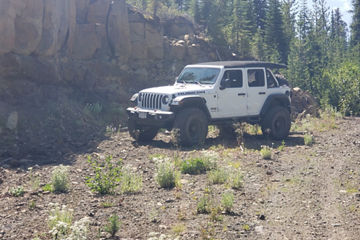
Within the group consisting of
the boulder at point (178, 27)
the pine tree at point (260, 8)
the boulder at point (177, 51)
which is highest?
the pine tree at point (260, 8)

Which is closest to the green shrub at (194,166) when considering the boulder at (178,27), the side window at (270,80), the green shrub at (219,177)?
the green shrub at (219,177)

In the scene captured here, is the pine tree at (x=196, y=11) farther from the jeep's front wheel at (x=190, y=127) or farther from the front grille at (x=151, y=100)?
the jeep's front wheel at (x=190, y=127)

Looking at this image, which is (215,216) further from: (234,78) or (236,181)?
(234,78)

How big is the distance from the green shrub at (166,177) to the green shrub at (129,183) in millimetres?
332

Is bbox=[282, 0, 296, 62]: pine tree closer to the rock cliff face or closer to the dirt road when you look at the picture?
the rock cliff face

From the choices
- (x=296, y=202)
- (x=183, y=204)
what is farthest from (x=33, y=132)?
(x=296, y=202)

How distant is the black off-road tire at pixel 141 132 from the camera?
42.1 ft

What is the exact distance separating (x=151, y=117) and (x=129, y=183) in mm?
4064

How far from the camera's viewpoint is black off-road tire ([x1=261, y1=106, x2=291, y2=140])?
1354 centimetres

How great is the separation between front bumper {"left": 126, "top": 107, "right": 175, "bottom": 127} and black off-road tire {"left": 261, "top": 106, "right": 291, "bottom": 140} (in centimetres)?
311

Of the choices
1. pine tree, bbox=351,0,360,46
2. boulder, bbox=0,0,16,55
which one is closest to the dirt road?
boulder, bbox=0,0,16,55

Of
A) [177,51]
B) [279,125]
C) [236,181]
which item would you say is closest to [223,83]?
[279,125]

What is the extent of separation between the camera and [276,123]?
45.0ft

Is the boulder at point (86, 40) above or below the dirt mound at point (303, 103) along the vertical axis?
above
